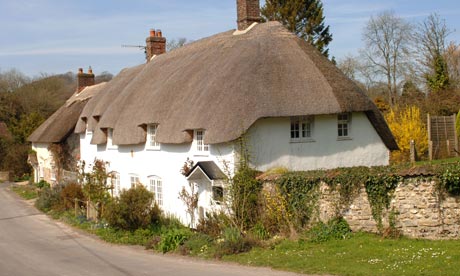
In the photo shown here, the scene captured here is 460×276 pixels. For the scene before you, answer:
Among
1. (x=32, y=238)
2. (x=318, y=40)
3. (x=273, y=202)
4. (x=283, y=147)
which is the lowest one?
(x=32, y=238)

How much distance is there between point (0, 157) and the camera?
1965 inches

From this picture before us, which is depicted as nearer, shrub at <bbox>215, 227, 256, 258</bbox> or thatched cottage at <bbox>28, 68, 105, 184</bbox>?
shrub at <bbox>215, 227, 256, 258</bbox>

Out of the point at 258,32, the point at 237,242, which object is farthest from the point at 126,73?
the point at 237,242

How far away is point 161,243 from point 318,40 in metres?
24.4

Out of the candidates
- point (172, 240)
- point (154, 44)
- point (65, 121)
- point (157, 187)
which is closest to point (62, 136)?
point (65, 121)

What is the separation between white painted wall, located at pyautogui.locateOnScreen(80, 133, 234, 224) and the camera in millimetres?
17266

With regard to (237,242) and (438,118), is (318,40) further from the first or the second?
(237,242)

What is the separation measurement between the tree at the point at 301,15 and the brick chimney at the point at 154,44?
8.92m

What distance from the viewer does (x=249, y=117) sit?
16.2 metres

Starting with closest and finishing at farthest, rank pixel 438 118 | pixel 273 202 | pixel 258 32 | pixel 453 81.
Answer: pixel 273 202 < pixel 258 32 < pixel 438 118 < pixel 453 81

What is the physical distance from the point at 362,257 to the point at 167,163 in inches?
393

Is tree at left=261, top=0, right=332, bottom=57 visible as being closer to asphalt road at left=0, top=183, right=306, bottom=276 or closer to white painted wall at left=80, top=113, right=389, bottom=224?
white painted wall at left=80, top=113, right=389, bottom=224

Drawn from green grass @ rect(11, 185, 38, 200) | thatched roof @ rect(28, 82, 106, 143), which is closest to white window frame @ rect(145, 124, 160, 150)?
thatched roof @ rect(28, 82, 106, 143)

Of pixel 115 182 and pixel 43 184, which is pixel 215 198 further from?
pixel 43 184
